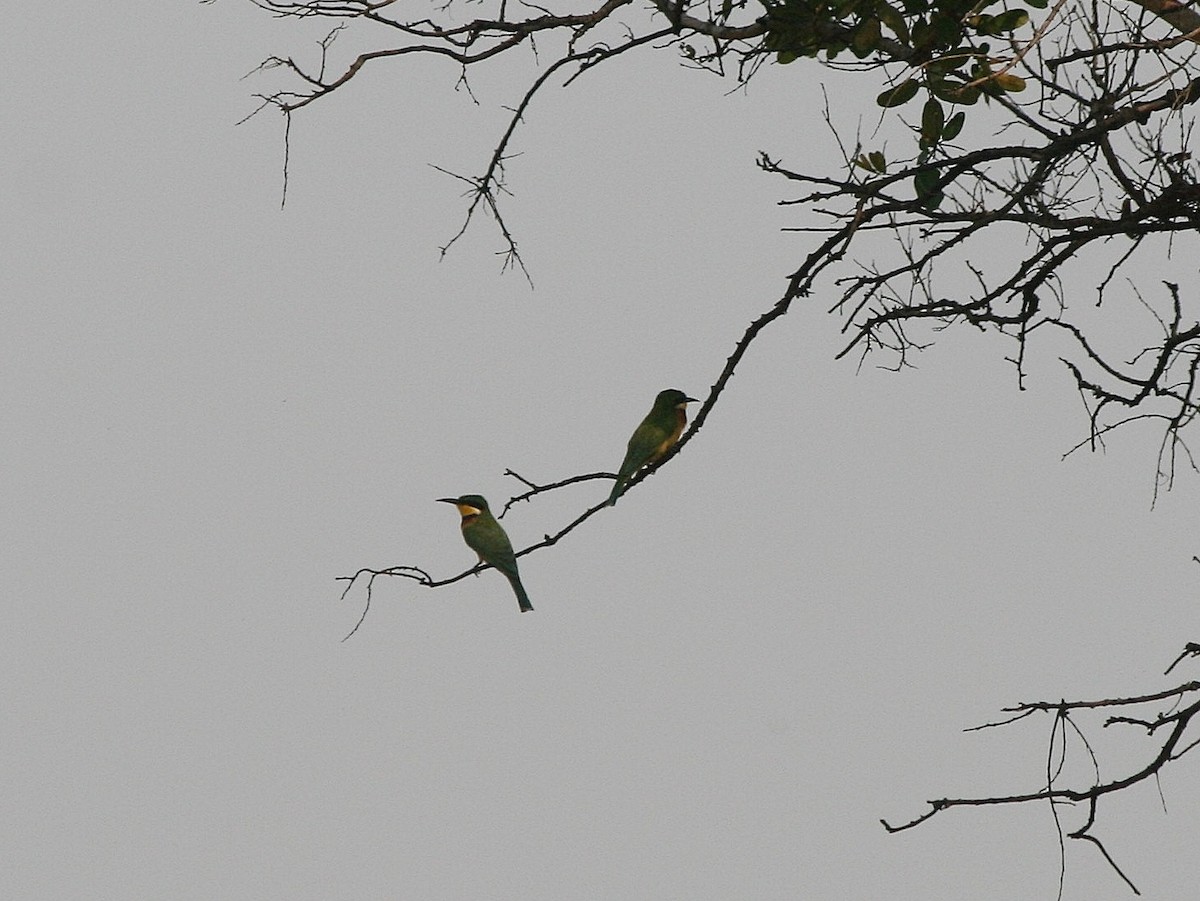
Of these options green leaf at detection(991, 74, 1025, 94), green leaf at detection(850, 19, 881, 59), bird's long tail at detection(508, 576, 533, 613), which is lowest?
green leaf at detection(991, 74, 1025, 94)

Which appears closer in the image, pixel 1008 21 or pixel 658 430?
pixel 1008 21

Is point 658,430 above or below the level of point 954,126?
above

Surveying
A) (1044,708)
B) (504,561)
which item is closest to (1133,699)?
(1044,708)

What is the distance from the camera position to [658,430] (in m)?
6.94

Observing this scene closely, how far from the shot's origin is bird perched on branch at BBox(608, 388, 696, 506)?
22.4ft

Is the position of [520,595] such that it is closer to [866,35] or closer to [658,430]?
[658,430]

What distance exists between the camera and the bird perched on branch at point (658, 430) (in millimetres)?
6843

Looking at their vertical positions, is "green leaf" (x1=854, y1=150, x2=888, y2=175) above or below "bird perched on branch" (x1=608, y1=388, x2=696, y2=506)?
below

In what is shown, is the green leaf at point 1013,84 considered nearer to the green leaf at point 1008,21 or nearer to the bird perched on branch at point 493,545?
the green leaf at point 1008,21

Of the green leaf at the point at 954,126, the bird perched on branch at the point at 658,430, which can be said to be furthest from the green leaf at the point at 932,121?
the bird perched on branch at the point at 658,430

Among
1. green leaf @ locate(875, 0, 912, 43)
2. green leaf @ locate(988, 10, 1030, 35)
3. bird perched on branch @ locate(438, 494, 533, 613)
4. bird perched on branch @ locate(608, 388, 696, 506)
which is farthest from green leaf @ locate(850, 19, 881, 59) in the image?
bird perched on branch @ locate(438, 494, 533, 613)

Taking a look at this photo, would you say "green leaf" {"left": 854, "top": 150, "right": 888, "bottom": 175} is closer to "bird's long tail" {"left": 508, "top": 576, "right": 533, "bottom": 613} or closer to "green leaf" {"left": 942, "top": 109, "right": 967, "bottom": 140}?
"green leaf" {"left": 942, "top": 109, "right": 967, "bottom": 140}

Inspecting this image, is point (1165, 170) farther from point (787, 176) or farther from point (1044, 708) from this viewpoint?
point (1044, 708)

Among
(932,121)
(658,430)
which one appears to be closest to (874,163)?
(932,121)
